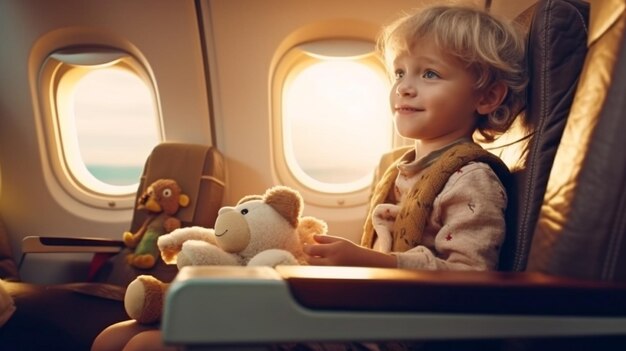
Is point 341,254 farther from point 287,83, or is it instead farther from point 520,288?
point 287,83

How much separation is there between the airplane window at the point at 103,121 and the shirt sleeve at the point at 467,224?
2.35m

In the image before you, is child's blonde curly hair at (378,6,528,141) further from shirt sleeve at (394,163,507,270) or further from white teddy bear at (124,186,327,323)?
white teddy bear at (124,186,327,323)

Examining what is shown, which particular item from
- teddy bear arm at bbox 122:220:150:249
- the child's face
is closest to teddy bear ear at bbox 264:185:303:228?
the child's face

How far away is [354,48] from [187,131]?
3.42 ft

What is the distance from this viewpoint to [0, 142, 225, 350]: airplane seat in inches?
89.4

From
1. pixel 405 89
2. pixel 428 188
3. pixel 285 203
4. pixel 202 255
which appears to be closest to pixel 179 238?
pixel 202 255

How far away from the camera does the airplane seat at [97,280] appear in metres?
2.27

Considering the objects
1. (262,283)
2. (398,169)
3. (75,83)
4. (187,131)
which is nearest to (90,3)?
(75,83)

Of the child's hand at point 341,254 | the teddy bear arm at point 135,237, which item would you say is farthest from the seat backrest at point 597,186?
the teddy bear arm at point 135,237

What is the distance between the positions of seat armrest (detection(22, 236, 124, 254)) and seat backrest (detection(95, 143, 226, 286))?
0.25 feet

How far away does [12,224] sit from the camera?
11.2ft

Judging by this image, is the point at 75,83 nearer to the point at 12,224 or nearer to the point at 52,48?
the point at 52,48

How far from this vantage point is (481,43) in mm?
1503

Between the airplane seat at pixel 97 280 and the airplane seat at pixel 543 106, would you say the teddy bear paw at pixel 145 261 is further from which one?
the airplane seat at pixel 543 106
